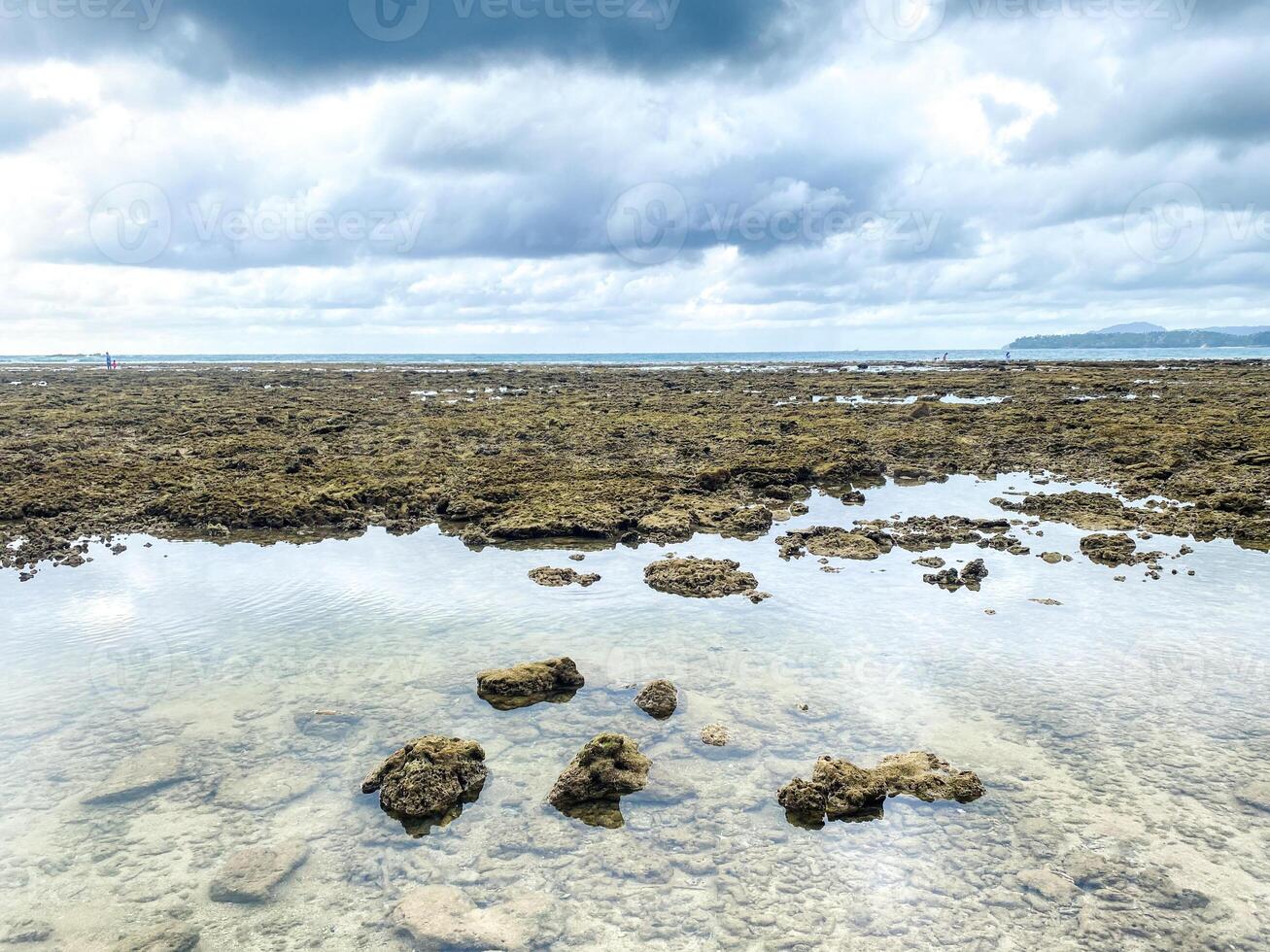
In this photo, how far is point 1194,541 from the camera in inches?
614

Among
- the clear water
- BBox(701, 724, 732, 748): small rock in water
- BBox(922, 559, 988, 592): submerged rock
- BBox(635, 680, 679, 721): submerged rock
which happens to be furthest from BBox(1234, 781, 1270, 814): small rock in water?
BBox(922, 559, 988, 592): submerged rock

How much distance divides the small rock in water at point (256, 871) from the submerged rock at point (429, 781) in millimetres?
887

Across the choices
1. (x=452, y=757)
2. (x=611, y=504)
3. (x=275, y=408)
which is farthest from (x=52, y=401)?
(x=452, y=757)

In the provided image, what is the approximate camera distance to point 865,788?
7070mm

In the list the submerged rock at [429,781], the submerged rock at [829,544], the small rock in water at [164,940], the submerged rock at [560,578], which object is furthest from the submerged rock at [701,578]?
the small rock in water at [164,940]

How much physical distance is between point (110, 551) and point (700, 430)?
73.3 feet

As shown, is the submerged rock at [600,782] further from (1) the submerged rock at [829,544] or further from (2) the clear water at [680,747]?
(1) the submerged rock at [829,544]

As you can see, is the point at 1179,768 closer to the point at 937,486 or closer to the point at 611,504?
the point at 611,504

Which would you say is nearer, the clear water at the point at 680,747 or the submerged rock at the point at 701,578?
the clear water at the point at 680,747

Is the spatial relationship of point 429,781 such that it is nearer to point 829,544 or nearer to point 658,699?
point 658,699

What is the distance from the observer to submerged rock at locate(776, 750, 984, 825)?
22.8 ft

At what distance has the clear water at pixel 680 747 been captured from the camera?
5.82m

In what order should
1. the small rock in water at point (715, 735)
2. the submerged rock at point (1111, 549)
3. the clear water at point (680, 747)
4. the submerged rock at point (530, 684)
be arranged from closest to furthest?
the clear water at point (680, 747), the small rock in water at point (715, 735), the submerged rock at point (530, 684), the submerged rock at point (1111, 549)

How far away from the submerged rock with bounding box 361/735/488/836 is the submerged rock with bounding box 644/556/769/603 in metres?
6.10
